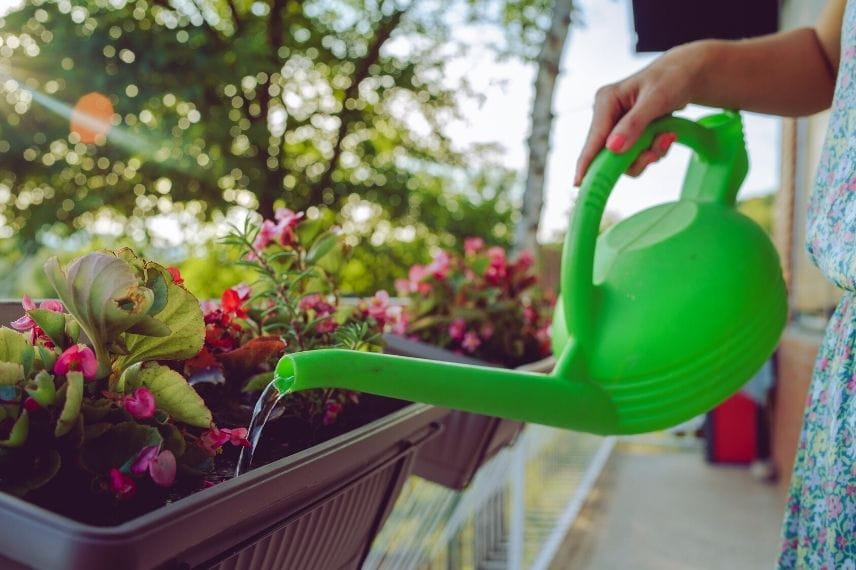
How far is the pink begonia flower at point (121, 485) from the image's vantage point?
0.46 meters

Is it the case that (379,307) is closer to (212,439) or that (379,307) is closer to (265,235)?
(265,235)

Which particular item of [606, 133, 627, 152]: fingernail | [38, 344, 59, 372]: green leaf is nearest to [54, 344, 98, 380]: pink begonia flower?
[38, 344, 59, 372]: green leaf

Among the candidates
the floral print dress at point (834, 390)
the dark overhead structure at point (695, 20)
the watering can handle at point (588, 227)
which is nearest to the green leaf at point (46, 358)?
the watering can handle at point (588, 227)

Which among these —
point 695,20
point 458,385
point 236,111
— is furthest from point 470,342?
point 236,111

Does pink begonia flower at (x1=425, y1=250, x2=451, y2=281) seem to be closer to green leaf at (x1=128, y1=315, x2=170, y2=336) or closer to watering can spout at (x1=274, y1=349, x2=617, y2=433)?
watering can spout at (x1=274, y1=349, x2=617, y2=433)

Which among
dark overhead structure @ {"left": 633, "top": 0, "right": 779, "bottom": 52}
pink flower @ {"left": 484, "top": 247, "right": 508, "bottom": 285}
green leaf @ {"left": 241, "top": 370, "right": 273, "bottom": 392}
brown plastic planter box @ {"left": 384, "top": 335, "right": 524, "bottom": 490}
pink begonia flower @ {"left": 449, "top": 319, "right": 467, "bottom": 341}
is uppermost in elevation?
dark overhead structure @ {"left": 633, "top": 0, "right": 779, "bottom": 52}

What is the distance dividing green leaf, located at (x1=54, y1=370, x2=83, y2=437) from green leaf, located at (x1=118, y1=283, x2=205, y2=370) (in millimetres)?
87

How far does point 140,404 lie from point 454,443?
74 cm

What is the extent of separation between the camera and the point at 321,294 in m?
1.00

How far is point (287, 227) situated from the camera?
36.5 inches

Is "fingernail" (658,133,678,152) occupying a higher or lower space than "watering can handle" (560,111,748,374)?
higher

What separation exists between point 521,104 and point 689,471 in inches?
101

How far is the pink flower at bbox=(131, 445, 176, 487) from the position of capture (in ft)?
1.54

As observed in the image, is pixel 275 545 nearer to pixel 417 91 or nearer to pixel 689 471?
pixel 689 471
